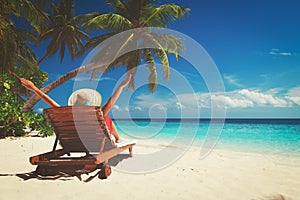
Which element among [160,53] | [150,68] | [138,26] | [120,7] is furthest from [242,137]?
[120,7]

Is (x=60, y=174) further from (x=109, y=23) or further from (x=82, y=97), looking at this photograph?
(x=109, y=23)

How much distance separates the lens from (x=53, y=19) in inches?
728

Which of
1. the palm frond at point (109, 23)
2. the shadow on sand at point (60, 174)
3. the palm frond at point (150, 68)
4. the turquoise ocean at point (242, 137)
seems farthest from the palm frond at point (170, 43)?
the shadow on sand at point (60, 174)

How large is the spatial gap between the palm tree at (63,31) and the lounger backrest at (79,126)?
15860 mm

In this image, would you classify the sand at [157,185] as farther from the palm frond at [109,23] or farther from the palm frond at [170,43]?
the palm frond at [109,23]

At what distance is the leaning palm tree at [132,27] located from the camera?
12.0 metres

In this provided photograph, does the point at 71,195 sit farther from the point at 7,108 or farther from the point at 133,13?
the point at 133,13

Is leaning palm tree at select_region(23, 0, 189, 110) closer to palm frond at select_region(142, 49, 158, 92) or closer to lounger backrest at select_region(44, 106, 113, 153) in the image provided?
palm frond at select_region(142, 49, 158, 92)

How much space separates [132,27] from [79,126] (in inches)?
403

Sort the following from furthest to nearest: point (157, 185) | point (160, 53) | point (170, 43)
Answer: point (160, 53) → point (170, 43) → point (157, 185)

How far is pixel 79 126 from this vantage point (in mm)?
3459

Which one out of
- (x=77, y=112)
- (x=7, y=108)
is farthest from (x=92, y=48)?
(x=77, y=112)

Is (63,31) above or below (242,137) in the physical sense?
above

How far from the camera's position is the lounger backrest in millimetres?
3328
